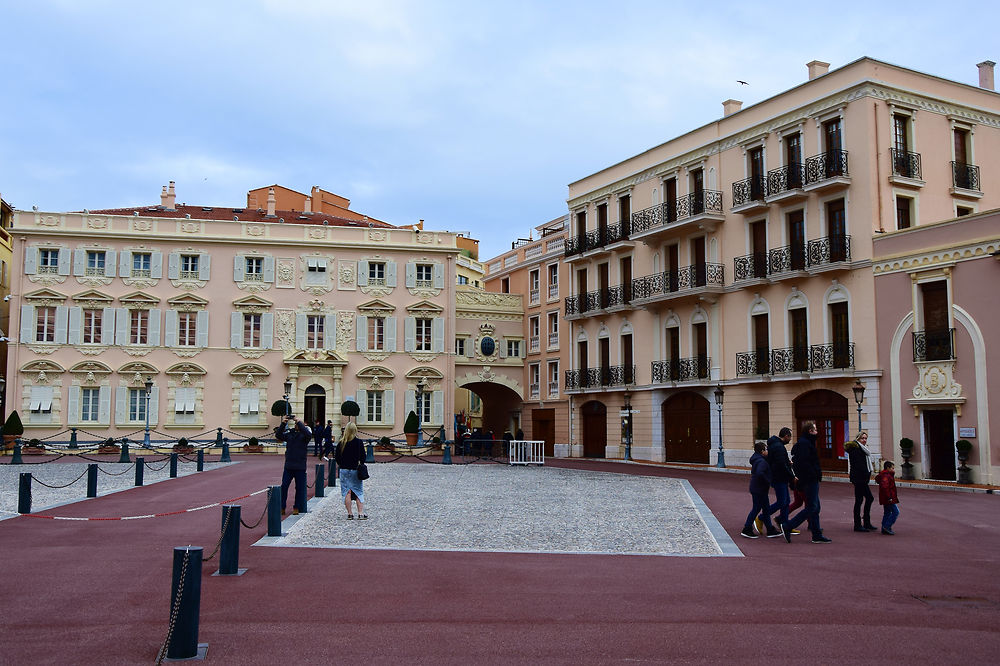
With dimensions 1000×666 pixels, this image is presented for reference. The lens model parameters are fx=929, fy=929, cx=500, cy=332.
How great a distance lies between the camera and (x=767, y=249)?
32406mm

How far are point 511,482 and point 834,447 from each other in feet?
37.1

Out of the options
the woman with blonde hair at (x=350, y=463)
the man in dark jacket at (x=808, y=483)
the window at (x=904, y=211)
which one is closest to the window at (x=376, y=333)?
the window at (x=904, y=211)

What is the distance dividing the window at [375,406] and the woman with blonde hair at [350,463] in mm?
28191

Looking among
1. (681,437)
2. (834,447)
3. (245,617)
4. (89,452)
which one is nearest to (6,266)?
(89,452)

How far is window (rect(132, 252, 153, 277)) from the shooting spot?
42.0m

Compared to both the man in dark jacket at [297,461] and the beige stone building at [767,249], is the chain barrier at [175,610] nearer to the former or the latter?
the man in dark jacket at [297,461]

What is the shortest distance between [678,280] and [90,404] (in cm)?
2591

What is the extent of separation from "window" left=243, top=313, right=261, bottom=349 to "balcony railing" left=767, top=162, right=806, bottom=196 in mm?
23543

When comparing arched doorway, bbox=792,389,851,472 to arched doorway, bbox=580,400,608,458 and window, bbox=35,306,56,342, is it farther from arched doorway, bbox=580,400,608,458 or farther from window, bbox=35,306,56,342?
window, bbox=35,306,56,342

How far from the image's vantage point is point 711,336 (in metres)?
35.0

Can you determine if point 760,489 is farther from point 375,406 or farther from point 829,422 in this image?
point 375,406

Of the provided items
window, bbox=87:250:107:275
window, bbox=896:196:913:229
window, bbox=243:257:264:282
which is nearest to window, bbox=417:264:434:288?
window, bbox=243:257:264:282

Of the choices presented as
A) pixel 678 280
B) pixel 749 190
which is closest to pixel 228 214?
pixel 678 280

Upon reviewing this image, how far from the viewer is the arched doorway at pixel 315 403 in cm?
4281
